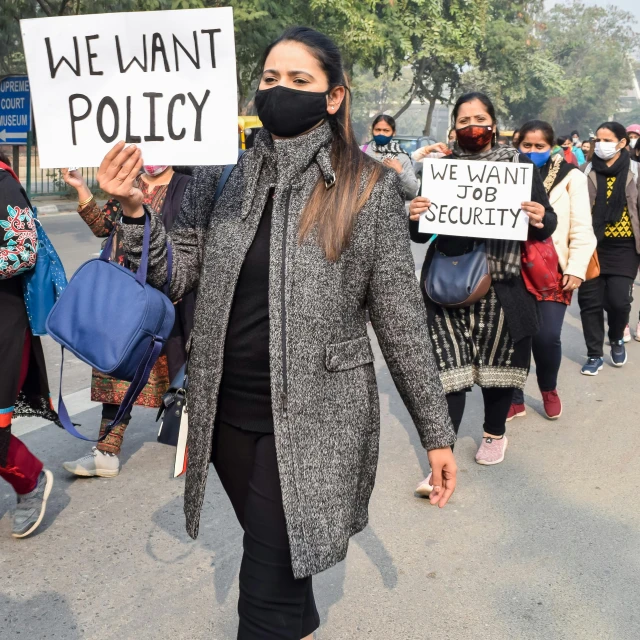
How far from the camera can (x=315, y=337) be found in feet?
7.11

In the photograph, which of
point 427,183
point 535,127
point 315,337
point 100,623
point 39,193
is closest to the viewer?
point 315,337

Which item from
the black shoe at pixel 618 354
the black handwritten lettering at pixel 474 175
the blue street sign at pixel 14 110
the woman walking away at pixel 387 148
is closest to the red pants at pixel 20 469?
the black handwritten lettering at pixel 474 175

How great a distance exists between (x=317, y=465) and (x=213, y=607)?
1350 millimetres

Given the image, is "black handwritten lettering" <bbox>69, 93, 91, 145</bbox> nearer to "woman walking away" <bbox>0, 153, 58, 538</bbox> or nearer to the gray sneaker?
"woman walking away" <bbox>0, 153, 58, 538</bbox>

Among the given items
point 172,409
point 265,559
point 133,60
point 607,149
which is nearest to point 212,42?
point 133,60

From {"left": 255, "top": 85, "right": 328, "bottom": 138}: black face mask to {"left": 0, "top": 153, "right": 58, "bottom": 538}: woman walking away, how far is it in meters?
1.53

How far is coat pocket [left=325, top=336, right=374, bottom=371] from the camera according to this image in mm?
2184

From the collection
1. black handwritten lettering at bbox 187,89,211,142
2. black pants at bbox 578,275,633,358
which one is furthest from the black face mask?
black pants at bbox 578,275,633,358

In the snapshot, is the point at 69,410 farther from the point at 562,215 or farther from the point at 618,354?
the point at 618,354

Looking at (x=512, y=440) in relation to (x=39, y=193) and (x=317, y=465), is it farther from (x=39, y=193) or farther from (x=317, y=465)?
(x=39, y=193)

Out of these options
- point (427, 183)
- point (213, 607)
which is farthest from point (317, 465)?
point (427, 183)

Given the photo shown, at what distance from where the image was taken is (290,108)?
2.25m

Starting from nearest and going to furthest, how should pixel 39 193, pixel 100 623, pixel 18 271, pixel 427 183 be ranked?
pixel 100 623 → pixel 18 271 → pixel 427 183 → pixel 39 193

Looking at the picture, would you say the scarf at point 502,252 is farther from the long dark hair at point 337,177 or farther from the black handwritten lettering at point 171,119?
the black handwritten lettering at point 171,119
